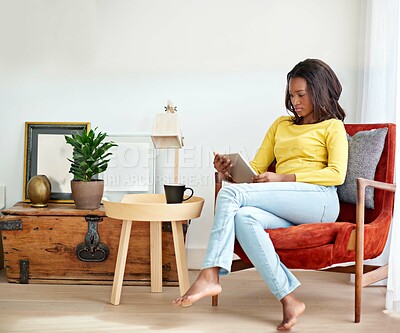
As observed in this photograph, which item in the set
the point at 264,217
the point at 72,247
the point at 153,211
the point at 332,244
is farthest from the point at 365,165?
the point at 72,247

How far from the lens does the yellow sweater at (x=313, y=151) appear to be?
2.72 metres

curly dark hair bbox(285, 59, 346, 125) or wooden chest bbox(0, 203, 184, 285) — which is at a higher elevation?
curly dark hair bbox(285, 59, 346, 125)

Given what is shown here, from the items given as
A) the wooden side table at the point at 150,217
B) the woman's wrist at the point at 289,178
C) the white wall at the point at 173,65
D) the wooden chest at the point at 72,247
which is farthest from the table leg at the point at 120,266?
the white wall at the point at 173,65

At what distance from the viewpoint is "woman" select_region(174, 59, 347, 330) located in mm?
2482

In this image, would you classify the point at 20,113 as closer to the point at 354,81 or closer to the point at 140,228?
the point at 140,228

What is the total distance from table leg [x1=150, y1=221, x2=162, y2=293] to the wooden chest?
0.34ft

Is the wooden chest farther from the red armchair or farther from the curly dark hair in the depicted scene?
the curly dark hair

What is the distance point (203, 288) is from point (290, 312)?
1.26 feet

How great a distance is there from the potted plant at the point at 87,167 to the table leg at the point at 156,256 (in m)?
0.42

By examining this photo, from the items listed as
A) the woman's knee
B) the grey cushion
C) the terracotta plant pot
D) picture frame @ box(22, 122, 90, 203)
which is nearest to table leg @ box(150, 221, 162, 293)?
the terracotta plant pot

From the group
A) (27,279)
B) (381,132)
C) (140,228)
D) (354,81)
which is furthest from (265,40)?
(27,279)

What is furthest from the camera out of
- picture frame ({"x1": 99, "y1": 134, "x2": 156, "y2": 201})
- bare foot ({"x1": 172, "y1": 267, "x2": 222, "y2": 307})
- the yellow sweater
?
picture frame ({"x1": 99, "y1": 134, "x2": 156, "y2": 201})

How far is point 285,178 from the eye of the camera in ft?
9.04

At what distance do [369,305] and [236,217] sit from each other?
33.7 inches
